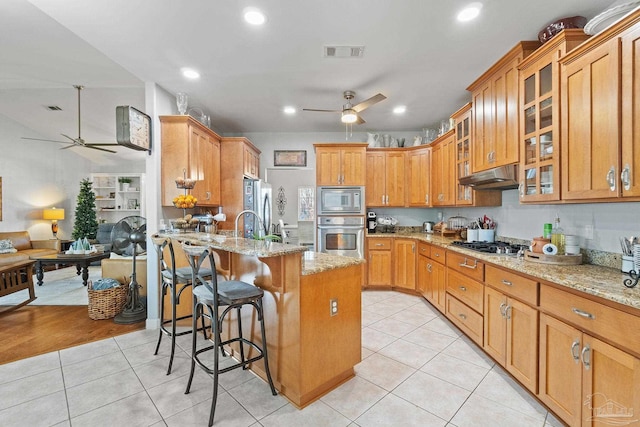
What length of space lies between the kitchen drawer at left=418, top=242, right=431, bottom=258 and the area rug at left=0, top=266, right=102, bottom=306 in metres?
4.90

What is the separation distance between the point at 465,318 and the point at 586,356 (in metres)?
1.40

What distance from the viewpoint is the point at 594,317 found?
4.75ft

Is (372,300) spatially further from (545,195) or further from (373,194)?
(545,195)

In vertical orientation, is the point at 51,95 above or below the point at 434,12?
above

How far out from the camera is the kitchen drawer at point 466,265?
257 cm

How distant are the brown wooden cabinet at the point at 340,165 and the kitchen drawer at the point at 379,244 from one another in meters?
0.96

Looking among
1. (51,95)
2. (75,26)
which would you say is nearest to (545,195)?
(75,26)

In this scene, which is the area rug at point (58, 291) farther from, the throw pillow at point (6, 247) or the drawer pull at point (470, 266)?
the drawer pull at point (470, 266)

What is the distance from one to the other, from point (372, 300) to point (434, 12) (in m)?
3.45

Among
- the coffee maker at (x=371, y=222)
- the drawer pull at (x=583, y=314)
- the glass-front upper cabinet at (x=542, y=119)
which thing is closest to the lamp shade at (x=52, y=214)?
the coffee maker at (x=371, y=222)

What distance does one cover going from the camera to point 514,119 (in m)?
2.48

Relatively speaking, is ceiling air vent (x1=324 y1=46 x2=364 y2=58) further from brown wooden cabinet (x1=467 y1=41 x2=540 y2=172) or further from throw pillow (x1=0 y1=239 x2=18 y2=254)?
throw pillow (x1=0 y1=239 x2=18 y2=254)

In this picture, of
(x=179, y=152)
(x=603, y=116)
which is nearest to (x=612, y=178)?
(x=603, y=116)

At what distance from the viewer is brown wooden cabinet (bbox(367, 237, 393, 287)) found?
15.0 ft
